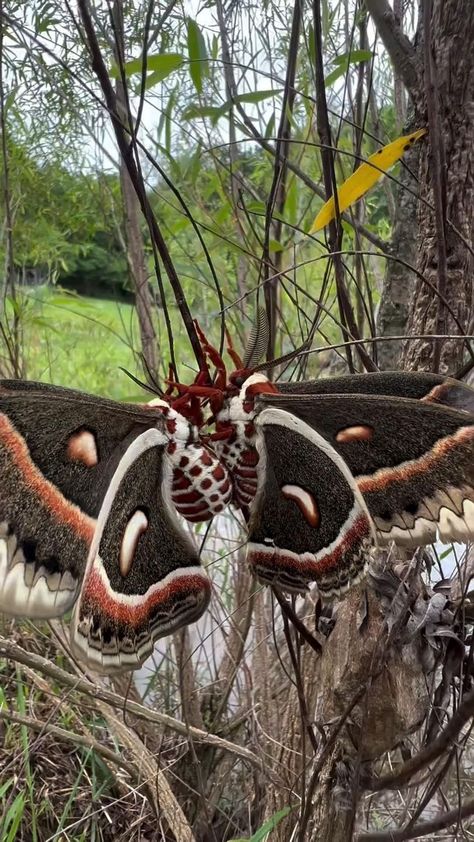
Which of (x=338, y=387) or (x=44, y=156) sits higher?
(x=44, y=156)

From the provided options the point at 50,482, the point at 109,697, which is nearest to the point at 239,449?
the point at 50,482

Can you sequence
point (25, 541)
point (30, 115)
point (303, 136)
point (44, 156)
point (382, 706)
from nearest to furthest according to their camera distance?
point (25, 541)
point (382, 706)
point (303, 136)
point (30, 115)
point (44, 156)

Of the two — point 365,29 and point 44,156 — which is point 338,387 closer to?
point 365,29

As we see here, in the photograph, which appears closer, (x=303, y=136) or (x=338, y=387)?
(x=338, y=387)

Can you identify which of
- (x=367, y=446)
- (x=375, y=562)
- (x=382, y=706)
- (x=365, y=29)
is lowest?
(x=382, y=706)

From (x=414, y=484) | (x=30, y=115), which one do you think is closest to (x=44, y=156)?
(x=30, y=115)

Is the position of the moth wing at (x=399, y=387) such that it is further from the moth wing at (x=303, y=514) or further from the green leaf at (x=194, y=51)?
the green leaf at (x=194, y=51)

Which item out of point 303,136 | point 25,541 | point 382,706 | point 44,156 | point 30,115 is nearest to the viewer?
point 25,541
